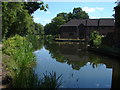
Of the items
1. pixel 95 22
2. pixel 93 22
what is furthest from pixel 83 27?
pixel 95 22

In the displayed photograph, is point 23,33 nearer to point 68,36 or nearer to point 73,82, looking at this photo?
point 73,82

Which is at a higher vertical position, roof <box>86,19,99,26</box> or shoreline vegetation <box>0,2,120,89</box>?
roof <box>86,19,99,26</box>

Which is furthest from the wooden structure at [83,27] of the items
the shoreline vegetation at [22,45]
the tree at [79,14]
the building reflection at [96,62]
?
the building reflection at [96,62]

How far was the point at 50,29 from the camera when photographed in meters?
91.5

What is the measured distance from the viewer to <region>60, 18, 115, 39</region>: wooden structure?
6839 cm

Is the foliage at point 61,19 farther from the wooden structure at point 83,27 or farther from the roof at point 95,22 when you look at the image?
the roof at point 95,22

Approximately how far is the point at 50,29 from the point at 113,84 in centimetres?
8215

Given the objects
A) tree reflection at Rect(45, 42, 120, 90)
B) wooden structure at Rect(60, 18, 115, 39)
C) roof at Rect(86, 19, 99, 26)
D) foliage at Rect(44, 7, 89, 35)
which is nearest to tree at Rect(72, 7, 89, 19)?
foliage at Rect(44, 7, 89, 35)

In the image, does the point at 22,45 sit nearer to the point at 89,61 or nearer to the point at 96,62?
the point at 89,61

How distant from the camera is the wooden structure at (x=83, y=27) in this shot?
68394 mm

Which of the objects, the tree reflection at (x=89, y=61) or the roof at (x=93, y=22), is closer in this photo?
the tree reflection at (x=89, y=61)

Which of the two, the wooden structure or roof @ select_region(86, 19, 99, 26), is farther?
roof @ select_region(86, 19, 99, 26)

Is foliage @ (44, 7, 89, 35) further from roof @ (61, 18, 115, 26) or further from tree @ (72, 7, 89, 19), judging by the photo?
roof @ (61, 18, 115, 26)

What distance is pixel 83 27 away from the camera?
70.4 m
